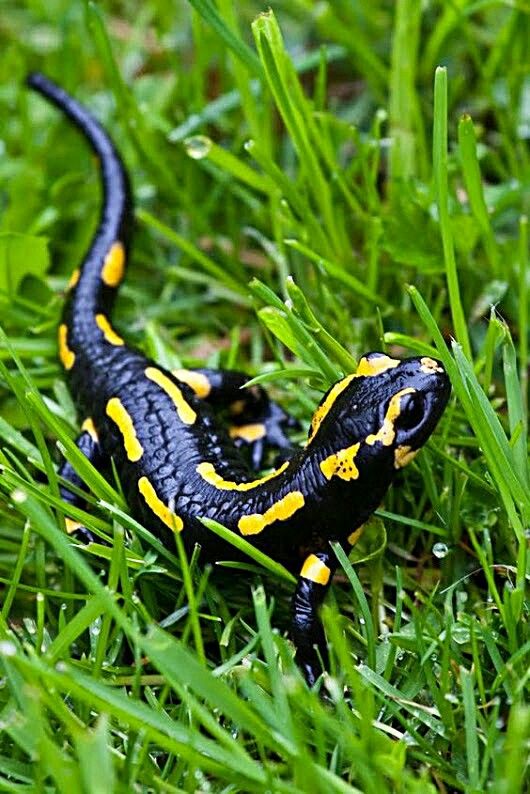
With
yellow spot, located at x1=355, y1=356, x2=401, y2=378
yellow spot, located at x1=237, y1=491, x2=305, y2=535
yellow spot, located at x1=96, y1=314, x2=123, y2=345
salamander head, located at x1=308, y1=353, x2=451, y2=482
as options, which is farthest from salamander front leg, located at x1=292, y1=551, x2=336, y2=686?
yellow spot, located at x1=96, y1=314, x2=123, y2=345

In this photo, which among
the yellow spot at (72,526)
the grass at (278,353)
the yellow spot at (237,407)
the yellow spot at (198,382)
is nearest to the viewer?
the grass at (278,353)

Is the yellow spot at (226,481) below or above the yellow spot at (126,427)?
below

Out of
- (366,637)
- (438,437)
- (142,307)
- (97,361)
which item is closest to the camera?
(366,637)

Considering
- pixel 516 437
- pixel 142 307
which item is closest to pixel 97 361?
pixel 142 307

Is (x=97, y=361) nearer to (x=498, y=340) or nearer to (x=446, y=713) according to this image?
(x=498, y=340)

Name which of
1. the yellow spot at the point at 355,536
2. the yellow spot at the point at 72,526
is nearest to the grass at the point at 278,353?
the yellow spot at the point at 355,536

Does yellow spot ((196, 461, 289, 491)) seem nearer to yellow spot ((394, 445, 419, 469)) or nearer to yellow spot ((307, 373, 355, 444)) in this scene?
yellow spot ((307, 373, 355, 444))

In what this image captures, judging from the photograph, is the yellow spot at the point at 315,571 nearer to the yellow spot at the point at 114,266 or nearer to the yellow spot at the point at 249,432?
the yellow spot at the point at 249,432
